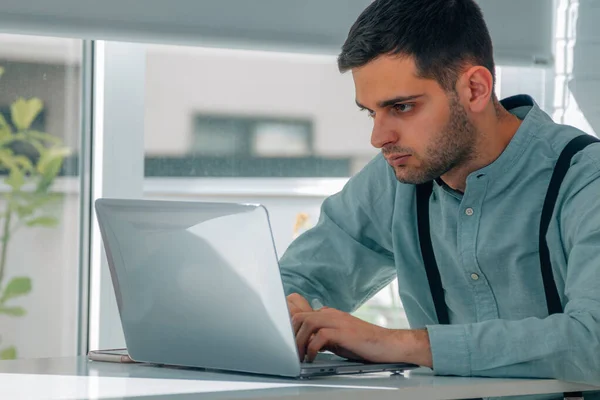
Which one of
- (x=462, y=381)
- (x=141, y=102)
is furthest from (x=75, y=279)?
(x=462, y=381)

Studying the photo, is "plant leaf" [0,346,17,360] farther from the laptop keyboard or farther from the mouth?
the mouth

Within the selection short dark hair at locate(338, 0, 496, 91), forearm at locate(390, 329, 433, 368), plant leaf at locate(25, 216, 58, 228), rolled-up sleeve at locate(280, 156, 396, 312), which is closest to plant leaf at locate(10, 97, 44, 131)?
plant leaf at locate(25, 216, 58, 228)

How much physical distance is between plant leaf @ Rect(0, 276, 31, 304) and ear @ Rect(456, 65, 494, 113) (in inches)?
54.1

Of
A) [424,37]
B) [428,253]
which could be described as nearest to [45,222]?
[428,253]

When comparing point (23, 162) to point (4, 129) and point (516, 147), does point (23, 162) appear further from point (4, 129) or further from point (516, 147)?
point (516, 147)

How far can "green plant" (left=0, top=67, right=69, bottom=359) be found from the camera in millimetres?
2404

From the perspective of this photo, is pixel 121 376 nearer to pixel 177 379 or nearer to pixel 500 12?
pixel 177 379

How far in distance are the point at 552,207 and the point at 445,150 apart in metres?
0.20

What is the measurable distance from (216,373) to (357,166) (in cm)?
159

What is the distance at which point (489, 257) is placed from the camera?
1.58 meters

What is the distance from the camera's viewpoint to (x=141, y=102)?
2459 mm

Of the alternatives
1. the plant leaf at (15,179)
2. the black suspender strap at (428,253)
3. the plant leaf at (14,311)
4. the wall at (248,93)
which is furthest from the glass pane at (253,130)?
the black suspender strap at (428,253)

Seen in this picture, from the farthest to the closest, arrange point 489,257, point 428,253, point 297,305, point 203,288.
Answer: point 428,253 < point 489,257 < point 297,305 < point 203,288

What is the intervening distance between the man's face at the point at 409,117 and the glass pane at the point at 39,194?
116 cm
